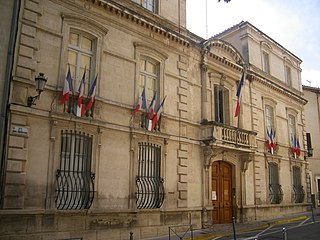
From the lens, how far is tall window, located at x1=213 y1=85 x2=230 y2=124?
15656 mm

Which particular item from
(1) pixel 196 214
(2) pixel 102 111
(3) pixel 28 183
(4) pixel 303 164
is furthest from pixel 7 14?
(4) pixel 303 164

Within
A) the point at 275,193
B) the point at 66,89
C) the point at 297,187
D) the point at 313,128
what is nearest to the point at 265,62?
the point at 275,193

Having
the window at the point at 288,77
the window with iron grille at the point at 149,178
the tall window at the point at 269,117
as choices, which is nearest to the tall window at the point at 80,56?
the window with iron grille at the point at 149,178

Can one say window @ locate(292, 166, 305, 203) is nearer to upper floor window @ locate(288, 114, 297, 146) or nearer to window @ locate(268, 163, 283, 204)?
upper floor window @ locate(288, 114, 297, 146)

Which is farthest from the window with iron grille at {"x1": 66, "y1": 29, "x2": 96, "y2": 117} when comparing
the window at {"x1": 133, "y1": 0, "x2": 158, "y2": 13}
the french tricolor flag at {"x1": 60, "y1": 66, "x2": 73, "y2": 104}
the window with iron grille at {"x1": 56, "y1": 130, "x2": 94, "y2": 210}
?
the window at {"x1": 133, "y1": 0, "x2": 158, "y2": 13}

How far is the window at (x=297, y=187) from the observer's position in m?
20.3

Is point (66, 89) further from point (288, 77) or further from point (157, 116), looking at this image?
point (288, 77)

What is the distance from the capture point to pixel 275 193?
1841 cm

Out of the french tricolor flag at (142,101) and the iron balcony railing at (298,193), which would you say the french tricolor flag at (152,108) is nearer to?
the french tricolor flag at (142,101)

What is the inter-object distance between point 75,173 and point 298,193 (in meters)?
15.4

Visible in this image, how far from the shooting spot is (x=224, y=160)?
15.0 metres

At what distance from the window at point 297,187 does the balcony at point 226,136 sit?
6.30m

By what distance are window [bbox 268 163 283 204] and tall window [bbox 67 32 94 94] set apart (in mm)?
11781

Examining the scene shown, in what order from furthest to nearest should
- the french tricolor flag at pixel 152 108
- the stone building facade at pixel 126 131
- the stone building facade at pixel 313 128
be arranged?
the stone building facade at pixel 313 128
the french tricolor flag at pixel 152 108
the stone building facade at pixel 126 131
